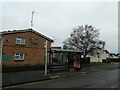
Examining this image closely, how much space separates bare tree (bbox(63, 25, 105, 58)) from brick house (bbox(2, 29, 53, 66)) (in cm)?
1454

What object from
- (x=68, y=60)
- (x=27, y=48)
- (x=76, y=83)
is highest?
(x=27, y=48)

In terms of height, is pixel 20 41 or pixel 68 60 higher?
pixel 20 41

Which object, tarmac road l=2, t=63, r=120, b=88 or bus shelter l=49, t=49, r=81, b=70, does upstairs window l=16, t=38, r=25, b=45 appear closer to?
bus shelter l=49, t=49, r=81, b=70

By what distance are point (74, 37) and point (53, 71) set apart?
76.6ft

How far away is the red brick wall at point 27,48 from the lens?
28656 mm

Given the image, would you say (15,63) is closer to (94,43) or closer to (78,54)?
(78,54)

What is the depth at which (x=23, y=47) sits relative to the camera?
1209 inches

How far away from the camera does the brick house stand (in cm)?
2866

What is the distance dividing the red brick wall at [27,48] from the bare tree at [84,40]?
14.9 m

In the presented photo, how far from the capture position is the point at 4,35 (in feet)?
93.8

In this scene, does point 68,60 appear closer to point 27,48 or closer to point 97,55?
point 27,48

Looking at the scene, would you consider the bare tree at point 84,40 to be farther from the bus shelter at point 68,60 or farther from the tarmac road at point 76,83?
the tarmac road at point 76,83

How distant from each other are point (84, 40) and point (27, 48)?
62.3 ft

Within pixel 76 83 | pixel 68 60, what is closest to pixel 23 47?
pixel 68 60
